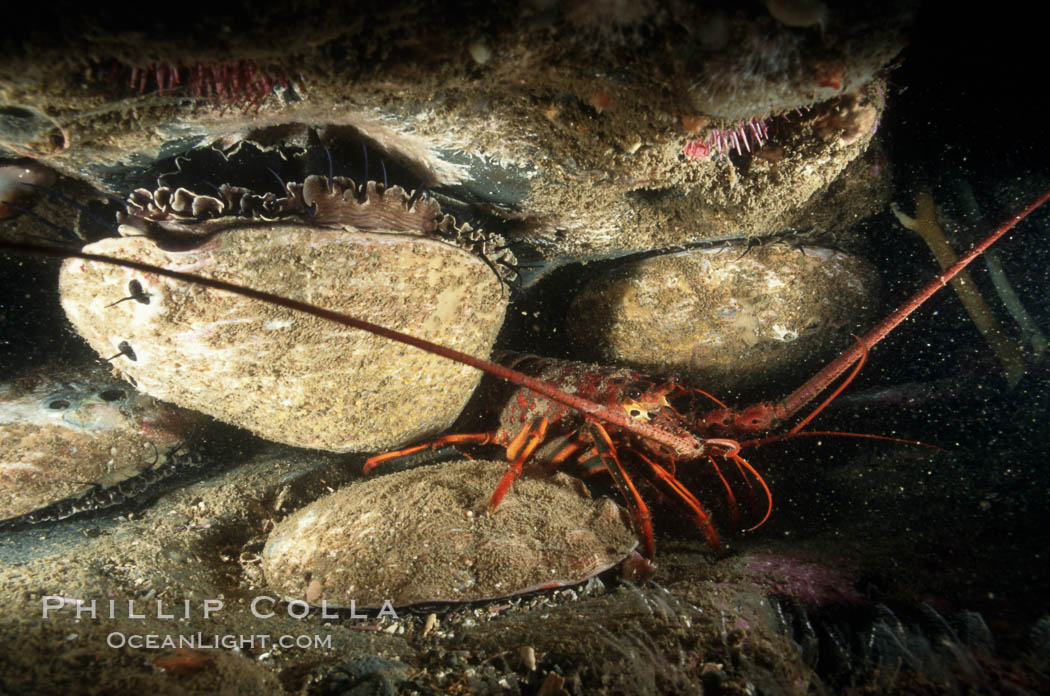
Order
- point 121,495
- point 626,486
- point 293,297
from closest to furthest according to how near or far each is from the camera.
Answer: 1. point 293,297
2. point 626,486
3. point 121,495

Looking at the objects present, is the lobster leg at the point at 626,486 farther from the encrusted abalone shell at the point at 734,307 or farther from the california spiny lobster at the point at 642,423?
the encrusted abalone shell at the point at 734,307

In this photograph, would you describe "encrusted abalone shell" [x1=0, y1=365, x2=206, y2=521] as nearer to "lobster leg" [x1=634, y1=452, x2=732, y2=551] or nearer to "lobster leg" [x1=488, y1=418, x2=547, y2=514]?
"lobster leg" [x1=488, y1=418, x2=547, y2=514]

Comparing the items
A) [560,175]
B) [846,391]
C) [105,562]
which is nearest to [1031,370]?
[846,391]

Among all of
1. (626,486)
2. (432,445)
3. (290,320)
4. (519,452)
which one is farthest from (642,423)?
(290,320)

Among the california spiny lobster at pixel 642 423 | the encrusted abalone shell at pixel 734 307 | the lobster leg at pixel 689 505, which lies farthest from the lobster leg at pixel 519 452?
the encrusted abalone shell at pixel 734 307

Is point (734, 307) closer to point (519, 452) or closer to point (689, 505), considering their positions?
point (689, 505)

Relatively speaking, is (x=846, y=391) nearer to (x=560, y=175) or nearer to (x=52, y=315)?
(x=560, y=175)
